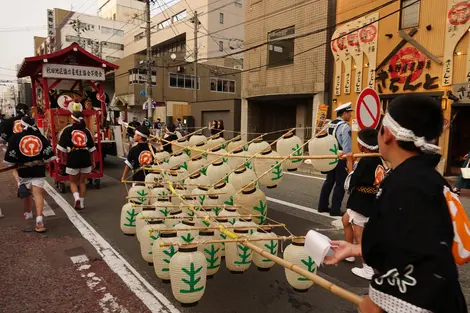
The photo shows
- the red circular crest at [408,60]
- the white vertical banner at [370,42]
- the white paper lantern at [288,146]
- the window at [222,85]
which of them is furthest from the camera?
the window at [222,85]

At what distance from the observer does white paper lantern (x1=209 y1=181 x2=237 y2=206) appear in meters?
4.21

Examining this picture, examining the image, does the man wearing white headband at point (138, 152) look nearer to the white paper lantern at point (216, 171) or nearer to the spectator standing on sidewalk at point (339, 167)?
the white paper lantern at point (216, 171)

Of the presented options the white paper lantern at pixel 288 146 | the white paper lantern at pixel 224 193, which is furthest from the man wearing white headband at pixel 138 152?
the white paper lantern at pixel 288 146

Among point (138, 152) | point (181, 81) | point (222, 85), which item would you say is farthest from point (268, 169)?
point (222, 85)

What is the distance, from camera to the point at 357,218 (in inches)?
158

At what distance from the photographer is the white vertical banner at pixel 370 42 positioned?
1270 centimetres

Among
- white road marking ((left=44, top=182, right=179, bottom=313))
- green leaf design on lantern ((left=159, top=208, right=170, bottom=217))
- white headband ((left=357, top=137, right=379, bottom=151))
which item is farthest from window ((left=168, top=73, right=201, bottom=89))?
white headband ((left=357, top=137, right=379, bottom=151))

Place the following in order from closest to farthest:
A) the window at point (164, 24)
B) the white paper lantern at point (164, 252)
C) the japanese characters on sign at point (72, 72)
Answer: the white paper lantern at point (164, 252), the japanese characters on sign at point (72, 72), the window at point (164, 24)

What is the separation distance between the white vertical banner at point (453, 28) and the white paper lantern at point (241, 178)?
9.75 meters

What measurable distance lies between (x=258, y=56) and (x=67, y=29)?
4701cm

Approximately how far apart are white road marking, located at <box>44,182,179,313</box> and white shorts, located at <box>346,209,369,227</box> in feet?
7.84

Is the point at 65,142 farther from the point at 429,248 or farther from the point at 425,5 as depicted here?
the point at 425,5

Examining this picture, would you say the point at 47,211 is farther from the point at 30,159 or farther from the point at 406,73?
the point at 406,73

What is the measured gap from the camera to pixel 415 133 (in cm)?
148
